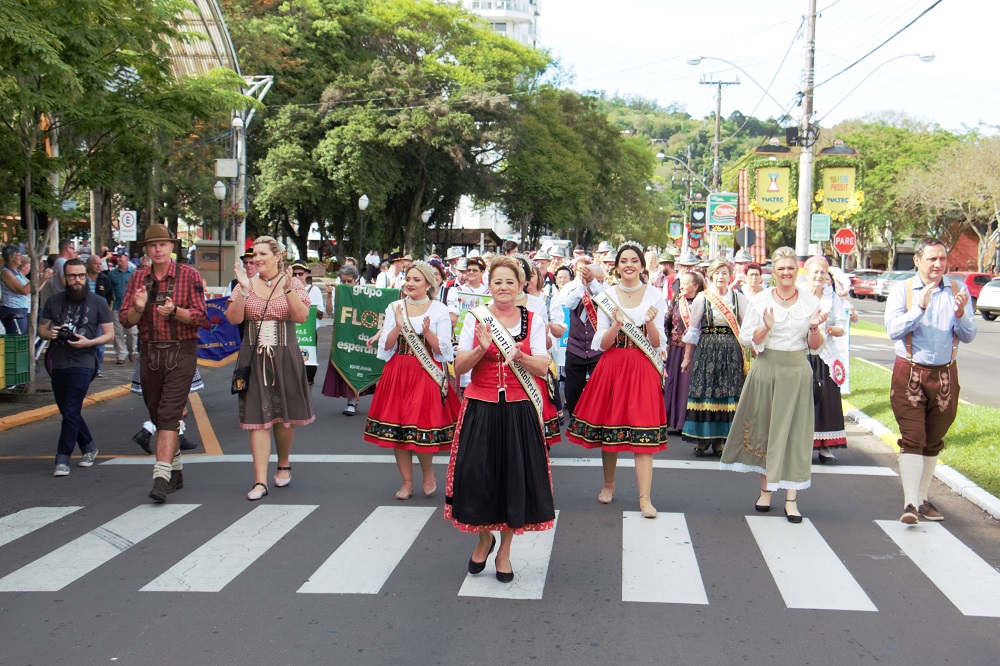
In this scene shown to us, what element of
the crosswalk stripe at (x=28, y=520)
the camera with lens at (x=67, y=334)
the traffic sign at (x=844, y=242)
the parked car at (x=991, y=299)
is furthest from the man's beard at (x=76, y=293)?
the parked car at (x=991, y=299)

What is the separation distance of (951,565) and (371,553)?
11.6 ft

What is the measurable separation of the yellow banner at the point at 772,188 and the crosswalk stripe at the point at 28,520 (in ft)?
73.1

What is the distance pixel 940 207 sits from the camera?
5606 cm

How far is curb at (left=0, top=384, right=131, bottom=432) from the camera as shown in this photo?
11.1 m

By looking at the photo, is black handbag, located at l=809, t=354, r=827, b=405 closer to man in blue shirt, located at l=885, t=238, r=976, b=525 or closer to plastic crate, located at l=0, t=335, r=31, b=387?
man in blue shirt, located at l=885, t=238, r=976, b=525

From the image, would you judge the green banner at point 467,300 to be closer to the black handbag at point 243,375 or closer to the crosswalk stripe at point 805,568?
the black handbag at point 243,375

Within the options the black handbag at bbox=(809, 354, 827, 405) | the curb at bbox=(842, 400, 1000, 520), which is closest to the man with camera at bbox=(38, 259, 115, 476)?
the black handbag at bbox=(809, 354, 827, 405)

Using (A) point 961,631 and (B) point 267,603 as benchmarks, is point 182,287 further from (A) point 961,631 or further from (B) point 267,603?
(A) point 961,631

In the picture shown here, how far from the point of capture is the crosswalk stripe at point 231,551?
5.62 metres

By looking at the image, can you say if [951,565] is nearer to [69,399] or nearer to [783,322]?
[783,322]

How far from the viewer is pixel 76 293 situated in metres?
8.91

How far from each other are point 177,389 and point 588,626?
4.07 meters

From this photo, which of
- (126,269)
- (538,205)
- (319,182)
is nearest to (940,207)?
(538,205)

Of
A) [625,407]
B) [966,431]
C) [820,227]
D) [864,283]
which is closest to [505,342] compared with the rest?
[625,407]
